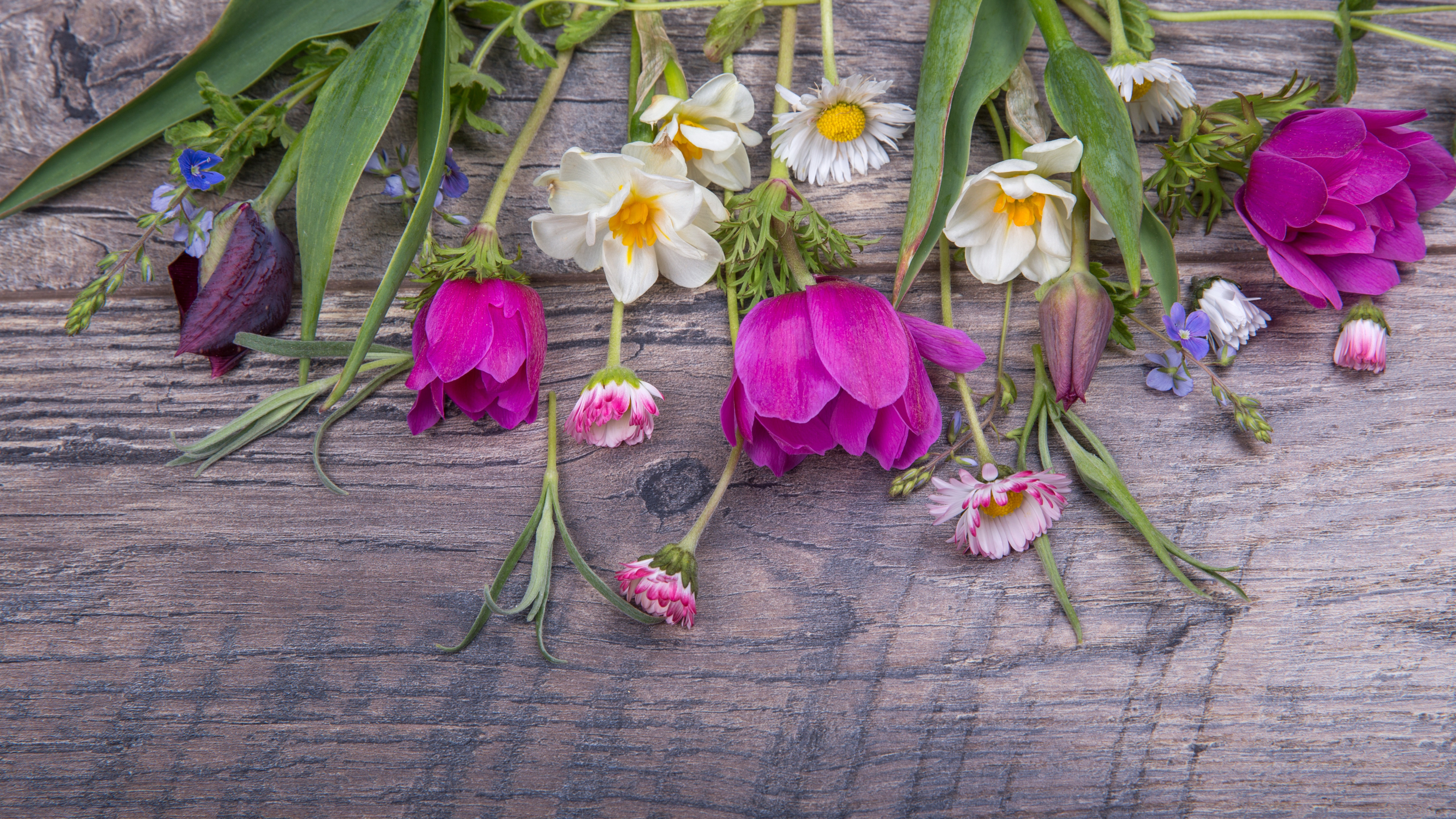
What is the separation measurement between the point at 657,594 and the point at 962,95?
1.30ft

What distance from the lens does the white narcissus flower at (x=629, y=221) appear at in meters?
0.45

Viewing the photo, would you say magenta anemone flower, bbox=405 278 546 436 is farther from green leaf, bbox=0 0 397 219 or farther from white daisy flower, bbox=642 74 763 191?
green leaf, bbox=0 0 397 219

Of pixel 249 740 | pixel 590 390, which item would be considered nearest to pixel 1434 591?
pixel 590 390

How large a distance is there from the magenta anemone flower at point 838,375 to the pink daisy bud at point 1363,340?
331 millimetres

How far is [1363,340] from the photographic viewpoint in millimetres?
542

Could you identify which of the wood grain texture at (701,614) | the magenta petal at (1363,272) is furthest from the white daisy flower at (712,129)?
the magenta petal at (1363,272)

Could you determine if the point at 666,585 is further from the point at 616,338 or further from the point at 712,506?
the point at 616,338

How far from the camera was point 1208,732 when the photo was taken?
48 cm

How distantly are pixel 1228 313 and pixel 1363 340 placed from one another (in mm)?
105

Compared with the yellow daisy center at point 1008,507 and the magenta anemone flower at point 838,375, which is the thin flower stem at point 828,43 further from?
the yellow daisy center at point 1008,507

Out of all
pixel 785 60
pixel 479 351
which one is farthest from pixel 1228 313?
pixel 479 351

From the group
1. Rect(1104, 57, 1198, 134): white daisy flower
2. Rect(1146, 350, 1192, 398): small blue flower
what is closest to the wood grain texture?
Rect(1146, 350, 1192, 398): small blue flower

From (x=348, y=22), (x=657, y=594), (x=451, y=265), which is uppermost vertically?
(x=348, y=22)

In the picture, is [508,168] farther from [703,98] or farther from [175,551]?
[175,551]
